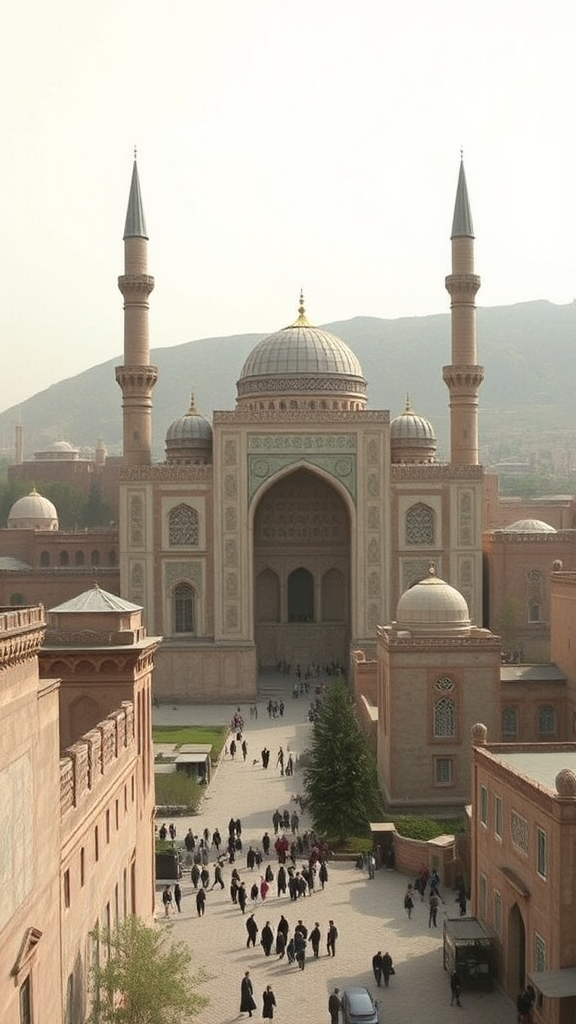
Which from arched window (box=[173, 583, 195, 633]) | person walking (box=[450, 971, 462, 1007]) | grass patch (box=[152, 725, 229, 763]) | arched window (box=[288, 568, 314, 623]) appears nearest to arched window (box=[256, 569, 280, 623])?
arched window (box=[288, 568, 314, 623])

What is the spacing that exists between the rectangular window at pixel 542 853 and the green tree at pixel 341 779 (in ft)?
28.6

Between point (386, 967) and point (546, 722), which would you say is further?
point (546, 722)

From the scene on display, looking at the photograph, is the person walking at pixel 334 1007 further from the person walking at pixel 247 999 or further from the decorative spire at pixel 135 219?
the decorative spire at pixel 135 219

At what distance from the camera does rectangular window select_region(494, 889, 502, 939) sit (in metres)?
17.6

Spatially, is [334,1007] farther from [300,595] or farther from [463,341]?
[463,341]

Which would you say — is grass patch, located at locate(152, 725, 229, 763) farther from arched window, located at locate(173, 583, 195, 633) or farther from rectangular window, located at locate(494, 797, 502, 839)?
rectangular window, located at locate(494, 797, 502, 839)

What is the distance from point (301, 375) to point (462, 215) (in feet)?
28.0

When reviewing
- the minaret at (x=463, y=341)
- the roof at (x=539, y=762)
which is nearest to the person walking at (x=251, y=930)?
the roof at (x=539, y=762)

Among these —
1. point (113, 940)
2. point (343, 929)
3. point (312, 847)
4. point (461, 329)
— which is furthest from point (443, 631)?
point (461, 329)

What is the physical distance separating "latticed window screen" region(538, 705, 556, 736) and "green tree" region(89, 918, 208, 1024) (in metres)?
16.9

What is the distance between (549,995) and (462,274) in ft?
111

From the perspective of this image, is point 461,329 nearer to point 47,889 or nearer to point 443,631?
point 443,631

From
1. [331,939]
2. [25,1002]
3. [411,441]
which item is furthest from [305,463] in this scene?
[25,1002]

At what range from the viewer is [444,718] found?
87.2 ft
